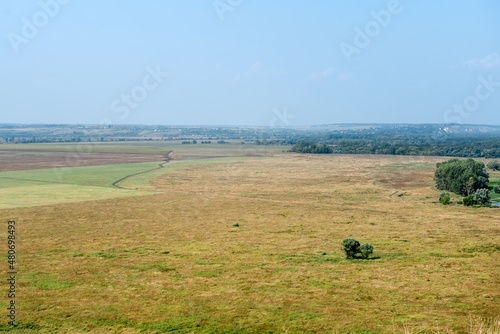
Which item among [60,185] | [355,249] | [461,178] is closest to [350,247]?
[355,249]

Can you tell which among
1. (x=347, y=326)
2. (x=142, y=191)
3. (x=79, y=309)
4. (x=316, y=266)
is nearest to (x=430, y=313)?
(x=347, y=326)

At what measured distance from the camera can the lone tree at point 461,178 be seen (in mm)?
76500

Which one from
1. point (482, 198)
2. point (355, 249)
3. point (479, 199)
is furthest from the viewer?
point (479, 199)

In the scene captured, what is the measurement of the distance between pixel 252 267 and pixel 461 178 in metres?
56.7

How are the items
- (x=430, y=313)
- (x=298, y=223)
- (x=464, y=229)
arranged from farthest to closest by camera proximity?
(x=298, y=223)
(x=464, y=229)
(x=430, y=313)

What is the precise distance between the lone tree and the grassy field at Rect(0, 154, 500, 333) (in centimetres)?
1271

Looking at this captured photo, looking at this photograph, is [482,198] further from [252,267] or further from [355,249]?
[252,267]

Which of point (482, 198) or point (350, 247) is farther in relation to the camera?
point (482, 198)

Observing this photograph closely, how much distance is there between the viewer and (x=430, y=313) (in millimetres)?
25078

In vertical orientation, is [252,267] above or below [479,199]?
below

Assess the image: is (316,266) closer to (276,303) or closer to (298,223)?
(276,303)

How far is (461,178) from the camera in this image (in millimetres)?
77875

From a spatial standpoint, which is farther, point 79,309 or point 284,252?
point 284,252

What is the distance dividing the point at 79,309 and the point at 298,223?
104ft
